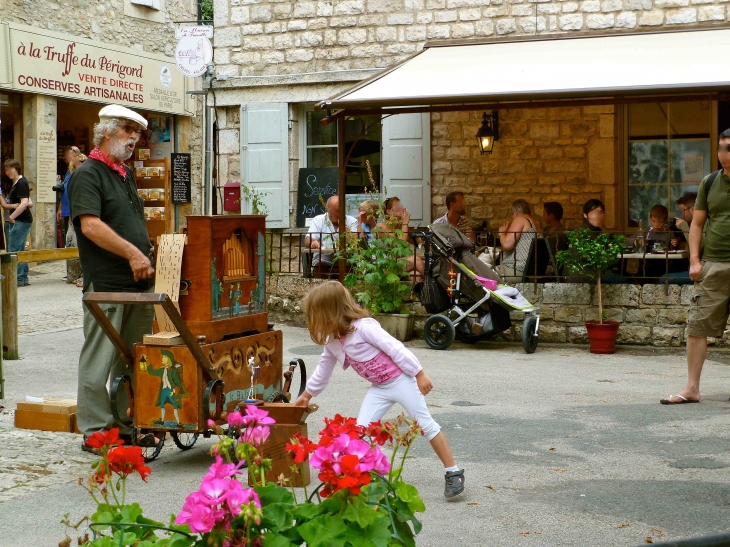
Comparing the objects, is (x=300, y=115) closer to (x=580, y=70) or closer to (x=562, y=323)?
(x=580, y=70)

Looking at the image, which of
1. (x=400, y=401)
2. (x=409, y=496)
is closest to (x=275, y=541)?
A: (x=409, y=496)

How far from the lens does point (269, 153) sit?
1491 centimetres

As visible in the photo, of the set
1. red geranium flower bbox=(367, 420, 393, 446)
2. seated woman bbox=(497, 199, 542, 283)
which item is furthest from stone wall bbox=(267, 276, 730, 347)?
red geranium flower bbox=(367, 420, 393, 446)

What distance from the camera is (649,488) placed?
5.11 meters

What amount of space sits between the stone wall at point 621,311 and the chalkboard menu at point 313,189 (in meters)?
4.15

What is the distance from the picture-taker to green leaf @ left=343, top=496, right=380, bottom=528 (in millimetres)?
2438

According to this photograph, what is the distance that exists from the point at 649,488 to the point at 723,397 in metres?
2.73

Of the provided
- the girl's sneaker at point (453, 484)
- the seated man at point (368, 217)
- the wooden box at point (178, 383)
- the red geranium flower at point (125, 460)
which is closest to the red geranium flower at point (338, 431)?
the red geranium flower at point (125, 460)

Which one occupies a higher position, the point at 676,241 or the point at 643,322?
the point at 676,241

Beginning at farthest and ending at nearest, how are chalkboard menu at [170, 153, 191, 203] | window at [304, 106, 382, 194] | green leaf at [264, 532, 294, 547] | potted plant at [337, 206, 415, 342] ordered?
chalkboard menu at [170, 153, 191, 203] < window at [304, 106, 382, 194] < potted plant at [337, 206, 415, 342] < green leaf at [264, 532, 294, 547]

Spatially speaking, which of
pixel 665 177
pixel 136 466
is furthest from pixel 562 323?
pixel 136 466

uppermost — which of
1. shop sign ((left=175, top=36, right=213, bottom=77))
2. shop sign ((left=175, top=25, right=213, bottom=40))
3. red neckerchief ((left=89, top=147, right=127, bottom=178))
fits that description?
shop sign ((left=175, top=25, right=213, bottom=40))

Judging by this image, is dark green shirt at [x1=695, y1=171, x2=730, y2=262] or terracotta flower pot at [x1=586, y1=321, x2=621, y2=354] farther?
terracotta flower pot at [x1=586, y1=321, x2=621, y2=354]

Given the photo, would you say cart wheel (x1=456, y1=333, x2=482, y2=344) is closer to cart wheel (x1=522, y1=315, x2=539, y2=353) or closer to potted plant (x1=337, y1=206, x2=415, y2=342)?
cart wheel (x1=522, y1=315, x2=539, y2=353)
